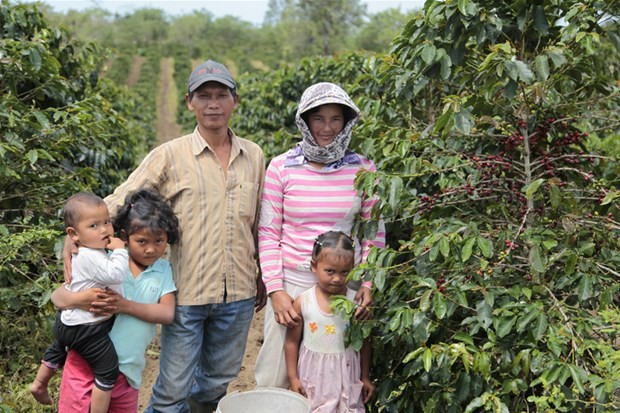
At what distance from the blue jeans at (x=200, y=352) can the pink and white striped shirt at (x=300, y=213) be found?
0.29 meters

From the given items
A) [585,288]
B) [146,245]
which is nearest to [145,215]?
[146,245]

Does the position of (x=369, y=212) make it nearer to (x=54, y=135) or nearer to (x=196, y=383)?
(x=196, y=383)

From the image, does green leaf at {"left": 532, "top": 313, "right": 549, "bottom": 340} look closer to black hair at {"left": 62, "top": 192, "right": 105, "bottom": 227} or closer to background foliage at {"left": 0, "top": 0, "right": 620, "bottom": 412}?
background foliage at {"left": 0, "top": 0, "right": 620, "bottom": 412}

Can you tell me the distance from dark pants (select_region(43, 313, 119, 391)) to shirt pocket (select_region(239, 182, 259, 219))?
0.72 metres

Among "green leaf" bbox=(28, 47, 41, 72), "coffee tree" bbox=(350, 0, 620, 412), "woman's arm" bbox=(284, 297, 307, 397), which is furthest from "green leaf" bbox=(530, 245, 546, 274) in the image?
"green leaf" bbox=(28, 47, 41, 72)

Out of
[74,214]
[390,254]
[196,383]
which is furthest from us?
[196,383]

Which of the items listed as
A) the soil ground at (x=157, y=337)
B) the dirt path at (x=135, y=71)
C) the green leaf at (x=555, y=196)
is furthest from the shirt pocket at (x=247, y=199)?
the dirt path at (x=135, y=71)

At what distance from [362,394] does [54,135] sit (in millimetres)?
2375

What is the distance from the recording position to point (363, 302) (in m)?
2.58

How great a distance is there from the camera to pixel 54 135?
376 centimetres

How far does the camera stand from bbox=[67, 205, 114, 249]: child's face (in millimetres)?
2213

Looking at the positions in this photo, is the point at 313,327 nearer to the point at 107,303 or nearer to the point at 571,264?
the point at 107,303

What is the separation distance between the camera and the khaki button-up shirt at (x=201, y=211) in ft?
8.69

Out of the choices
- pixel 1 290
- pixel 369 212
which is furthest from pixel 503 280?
pixel 1 290
